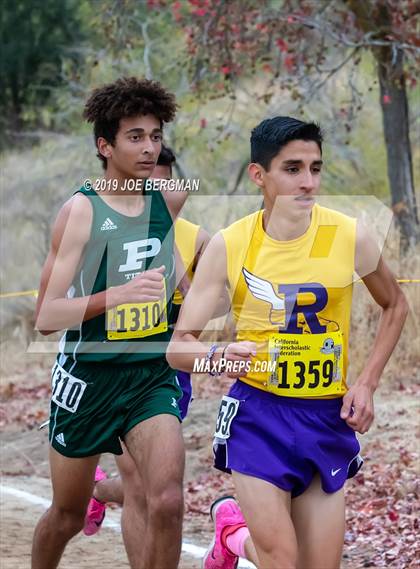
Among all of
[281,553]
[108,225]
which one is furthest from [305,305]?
[108,225]

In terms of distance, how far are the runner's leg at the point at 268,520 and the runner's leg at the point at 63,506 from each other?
3.80ft

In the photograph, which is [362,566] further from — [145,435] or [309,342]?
[309,342]

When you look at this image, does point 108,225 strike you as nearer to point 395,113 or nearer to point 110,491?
point 110,491

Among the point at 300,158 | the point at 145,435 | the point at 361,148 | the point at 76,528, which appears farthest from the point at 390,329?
the point at 361,148

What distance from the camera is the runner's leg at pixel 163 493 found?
17.8ft

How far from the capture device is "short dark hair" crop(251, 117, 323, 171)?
198 inches

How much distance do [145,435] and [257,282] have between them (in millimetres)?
1092

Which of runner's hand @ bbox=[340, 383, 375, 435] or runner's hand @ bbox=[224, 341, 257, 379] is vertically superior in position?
runner's hand @ bbox=[224, 341, 257, 379]

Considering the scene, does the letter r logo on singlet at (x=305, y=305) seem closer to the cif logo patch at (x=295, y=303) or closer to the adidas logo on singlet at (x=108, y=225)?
the cif logo patch at (x=295, y=303)

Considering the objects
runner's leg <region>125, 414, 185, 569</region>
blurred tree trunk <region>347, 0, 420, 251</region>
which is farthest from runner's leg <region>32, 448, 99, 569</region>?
blurred tree trunk <region>347, 0, 420, 251</region>

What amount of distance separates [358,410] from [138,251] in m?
1.43

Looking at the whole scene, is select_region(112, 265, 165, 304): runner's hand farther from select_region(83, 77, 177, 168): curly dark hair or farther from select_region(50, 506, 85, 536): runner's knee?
select_region(50, 506, 85, 536): runner's knee

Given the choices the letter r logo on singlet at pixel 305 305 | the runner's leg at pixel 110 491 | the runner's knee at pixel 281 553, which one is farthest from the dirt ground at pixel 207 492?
the letter r logo on singlet at pixel 305 305

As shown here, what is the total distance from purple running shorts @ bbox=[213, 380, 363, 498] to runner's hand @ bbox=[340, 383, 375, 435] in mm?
74
